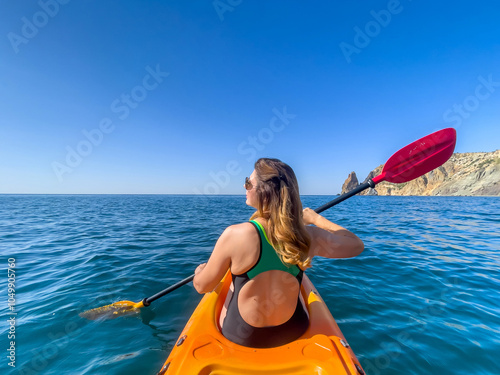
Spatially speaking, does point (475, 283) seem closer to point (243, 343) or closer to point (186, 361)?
point (243, 343)

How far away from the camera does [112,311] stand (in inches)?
154

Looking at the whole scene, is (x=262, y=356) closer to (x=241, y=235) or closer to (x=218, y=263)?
(x=218, y=263)

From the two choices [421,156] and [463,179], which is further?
[463,179]

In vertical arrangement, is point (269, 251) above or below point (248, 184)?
below

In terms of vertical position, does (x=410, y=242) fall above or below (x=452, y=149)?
below

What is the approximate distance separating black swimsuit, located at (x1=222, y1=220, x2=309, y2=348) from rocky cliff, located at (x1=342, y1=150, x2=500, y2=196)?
5327 cm

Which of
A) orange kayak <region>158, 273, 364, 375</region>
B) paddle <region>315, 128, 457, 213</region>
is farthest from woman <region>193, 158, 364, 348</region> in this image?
paddle <region>315, 128, 457, 213</region>

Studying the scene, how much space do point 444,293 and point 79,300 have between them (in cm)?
740

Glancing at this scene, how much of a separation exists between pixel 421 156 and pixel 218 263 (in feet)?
12.4

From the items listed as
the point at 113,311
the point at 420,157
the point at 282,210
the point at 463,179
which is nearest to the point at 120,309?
the point at 113,311

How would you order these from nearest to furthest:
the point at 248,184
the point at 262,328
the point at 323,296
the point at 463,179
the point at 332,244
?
1. the point at 332,244
2. the point at 248,184
3. the point at 262,328
4. the point at 323,296
5. the point at 463,179

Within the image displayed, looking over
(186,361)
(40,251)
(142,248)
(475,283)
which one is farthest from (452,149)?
(40,251)

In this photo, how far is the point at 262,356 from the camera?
1.87m

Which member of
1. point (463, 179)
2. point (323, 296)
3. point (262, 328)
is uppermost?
point (463, 179)
